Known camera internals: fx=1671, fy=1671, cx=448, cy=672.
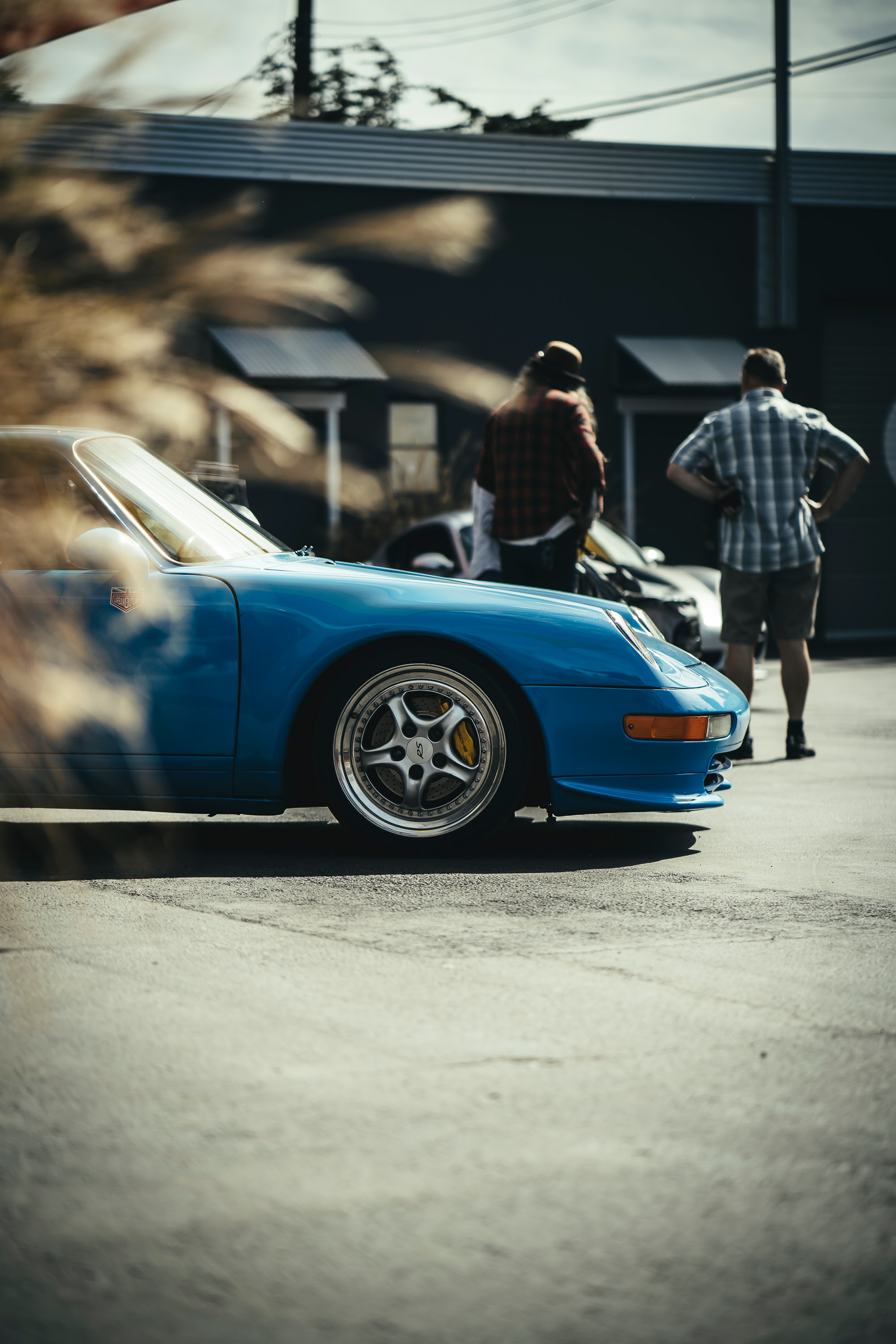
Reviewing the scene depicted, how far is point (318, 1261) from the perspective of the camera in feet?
7.65

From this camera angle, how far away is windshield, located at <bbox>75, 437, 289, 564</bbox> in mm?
5254

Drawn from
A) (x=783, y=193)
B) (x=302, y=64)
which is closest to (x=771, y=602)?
(x=302, y=64)

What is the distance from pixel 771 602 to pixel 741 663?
0.36m

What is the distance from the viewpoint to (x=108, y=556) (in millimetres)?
2291

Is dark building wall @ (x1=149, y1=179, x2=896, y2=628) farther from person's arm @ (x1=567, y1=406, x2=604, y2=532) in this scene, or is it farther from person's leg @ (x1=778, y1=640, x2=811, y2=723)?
person's arm @ (x1=567, y1=406, x2=604, y2=532)

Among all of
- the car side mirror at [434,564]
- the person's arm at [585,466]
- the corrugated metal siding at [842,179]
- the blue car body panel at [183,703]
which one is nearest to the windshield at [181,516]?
the blue car body panel at [183,703]

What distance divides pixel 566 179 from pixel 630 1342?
63.1 feet

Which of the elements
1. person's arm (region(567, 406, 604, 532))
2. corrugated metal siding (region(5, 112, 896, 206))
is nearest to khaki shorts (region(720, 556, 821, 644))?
person's arm (region(567, 406, 604, 532))

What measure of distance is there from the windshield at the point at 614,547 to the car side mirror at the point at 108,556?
8396 mm

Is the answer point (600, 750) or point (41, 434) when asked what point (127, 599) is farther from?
point (600, 750)

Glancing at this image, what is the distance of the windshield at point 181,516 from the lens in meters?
5.25

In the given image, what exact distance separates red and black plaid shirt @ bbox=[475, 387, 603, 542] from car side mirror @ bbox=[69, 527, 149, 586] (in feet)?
16.0

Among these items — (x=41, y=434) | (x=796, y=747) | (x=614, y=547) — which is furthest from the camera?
(x=614, y=547)

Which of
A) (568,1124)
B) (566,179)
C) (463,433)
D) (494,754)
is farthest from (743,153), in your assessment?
(568,1124)
